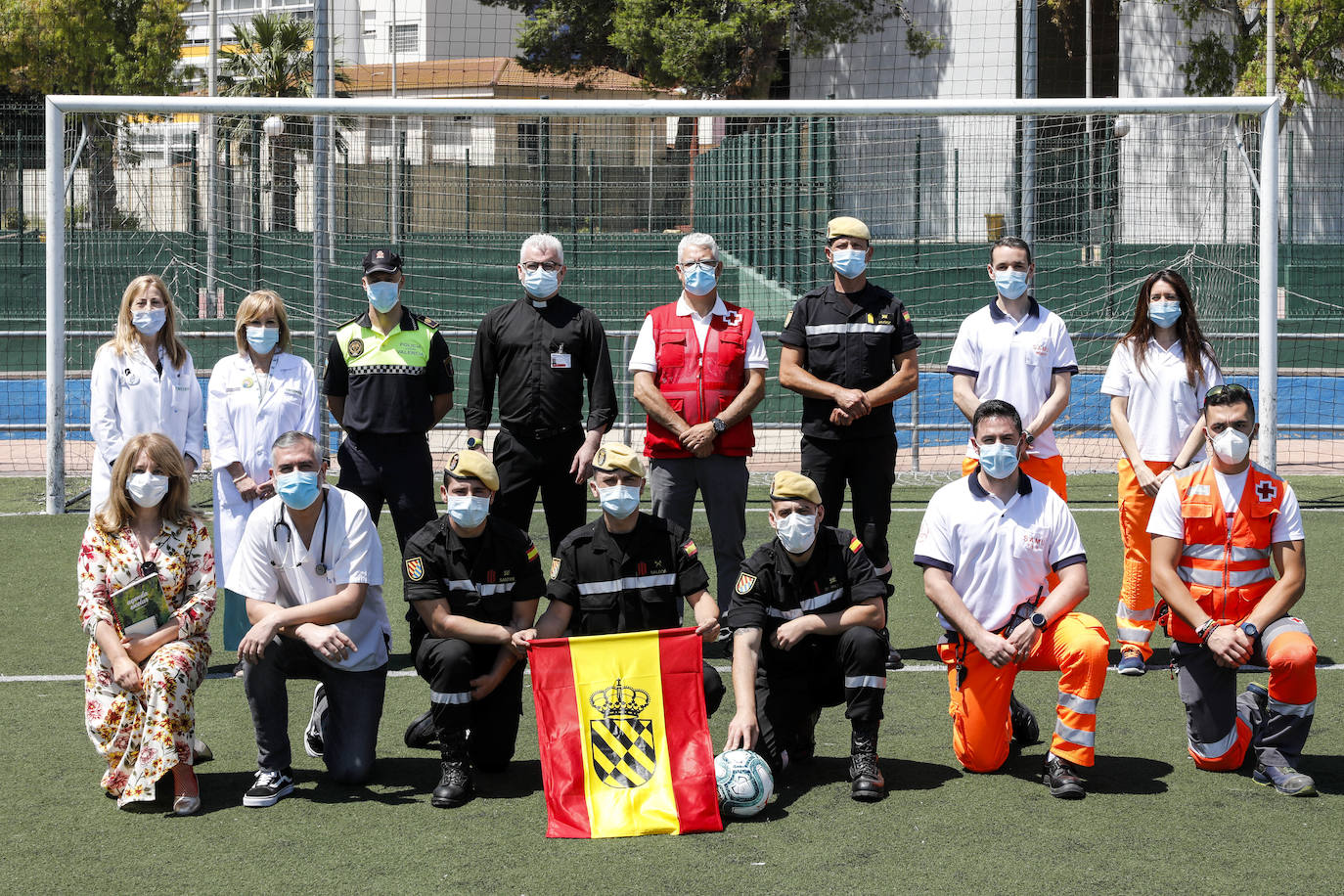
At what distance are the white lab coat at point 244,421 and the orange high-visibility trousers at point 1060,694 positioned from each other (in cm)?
312

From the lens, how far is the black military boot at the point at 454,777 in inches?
190

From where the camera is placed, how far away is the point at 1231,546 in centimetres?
514

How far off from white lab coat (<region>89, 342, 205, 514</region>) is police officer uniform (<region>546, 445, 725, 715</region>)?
2.42 metres

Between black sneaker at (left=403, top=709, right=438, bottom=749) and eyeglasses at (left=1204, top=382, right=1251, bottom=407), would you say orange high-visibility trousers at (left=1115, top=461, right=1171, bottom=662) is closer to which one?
eyeglasses at (left=1204, top=382, right=1251, bottom=407)

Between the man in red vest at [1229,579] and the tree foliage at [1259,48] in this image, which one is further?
the tree foliage at [1259,48]

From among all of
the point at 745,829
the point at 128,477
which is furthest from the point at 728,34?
the point at 745,829

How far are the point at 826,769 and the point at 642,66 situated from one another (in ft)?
97.1

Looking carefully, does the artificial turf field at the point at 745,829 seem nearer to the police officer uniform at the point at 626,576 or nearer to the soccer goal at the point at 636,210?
the police officer uniform at the point at 626,576

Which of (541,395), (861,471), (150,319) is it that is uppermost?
(150,319)

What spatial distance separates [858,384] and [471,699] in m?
2.55

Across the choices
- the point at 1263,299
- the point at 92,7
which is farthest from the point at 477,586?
the point at 92,7

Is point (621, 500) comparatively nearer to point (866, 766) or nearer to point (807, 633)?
point (807, 633)

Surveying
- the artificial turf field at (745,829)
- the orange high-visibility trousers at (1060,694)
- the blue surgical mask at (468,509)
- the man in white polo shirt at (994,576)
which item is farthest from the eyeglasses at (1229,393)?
the blue surgical mask at (468,509)

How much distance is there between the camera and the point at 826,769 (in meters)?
5.22
